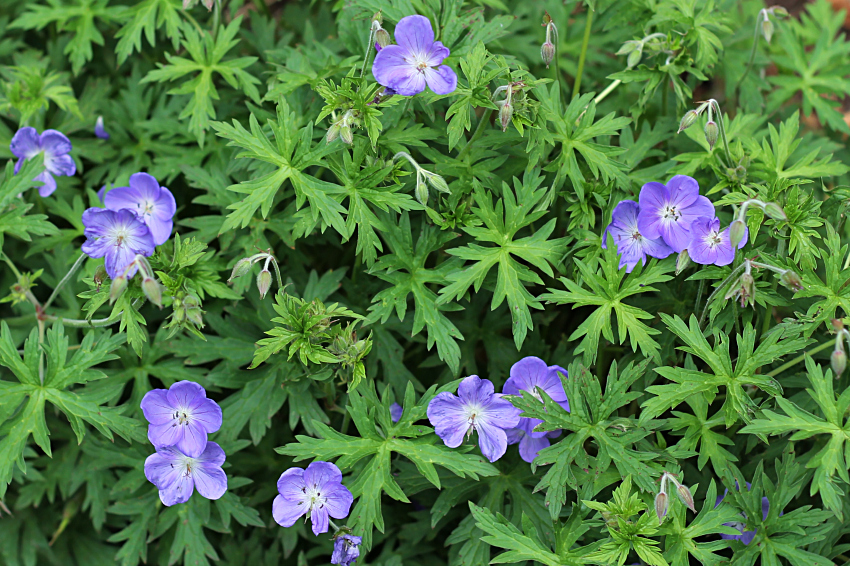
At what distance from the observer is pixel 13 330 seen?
2934 millimetres

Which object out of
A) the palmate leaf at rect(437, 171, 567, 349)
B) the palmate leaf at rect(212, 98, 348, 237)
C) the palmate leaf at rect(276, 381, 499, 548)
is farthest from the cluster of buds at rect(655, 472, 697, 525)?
the palmate leaf at rect(212, 98, 348, 237)

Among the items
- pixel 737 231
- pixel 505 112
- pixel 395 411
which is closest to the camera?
pixel 737 231

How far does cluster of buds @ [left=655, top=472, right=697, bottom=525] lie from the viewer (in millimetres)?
2059

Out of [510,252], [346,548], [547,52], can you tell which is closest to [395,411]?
[346,548]

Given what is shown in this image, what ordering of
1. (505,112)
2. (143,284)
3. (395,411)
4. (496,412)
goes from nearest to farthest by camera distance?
(143,284) < (505,112) < (496,412) < (395,411)

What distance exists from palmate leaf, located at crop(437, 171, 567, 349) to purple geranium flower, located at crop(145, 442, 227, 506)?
964mm

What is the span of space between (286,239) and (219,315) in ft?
1.44

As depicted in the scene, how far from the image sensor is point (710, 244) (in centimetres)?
236

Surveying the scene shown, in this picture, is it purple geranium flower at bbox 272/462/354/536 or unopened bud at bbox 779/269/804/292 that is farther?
purple geranium flower at bbox 272/462/354/536

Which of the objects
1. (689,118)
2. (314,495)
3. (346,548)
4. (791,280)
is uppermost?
(689,118)

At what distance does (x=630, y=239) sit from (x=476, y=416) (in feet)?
2.79

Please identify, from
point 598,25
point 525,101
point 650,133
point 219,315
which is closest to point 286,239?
point 219,315

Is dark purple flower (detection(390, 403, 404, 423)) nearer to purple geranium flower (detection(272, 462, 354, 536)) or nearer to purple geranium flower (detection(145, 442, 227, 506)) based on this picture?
Answer: purple geranium flower (detection(272, 462, 354, 536))

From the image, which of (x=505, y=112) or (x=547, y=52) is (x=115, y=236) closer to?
(x=505, y=112)
